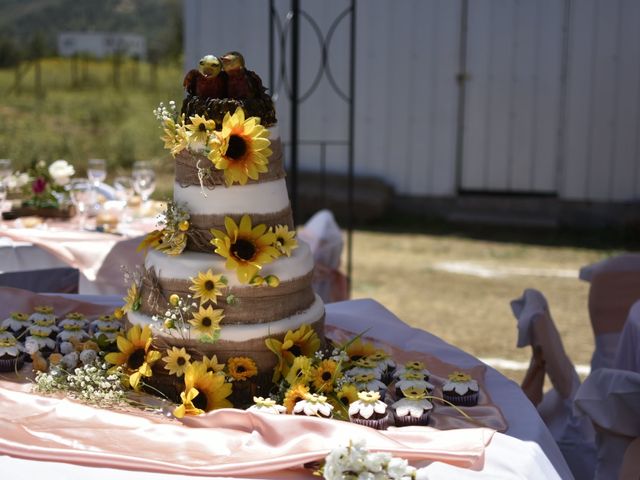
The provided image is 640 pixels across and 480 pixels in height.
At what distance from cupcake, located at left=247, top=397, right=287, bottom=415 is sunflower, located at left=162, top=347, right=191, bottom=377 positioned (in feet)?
0.57

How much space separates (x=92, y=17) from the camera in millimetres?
22812

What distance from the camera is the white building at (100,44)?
1823 centimetres

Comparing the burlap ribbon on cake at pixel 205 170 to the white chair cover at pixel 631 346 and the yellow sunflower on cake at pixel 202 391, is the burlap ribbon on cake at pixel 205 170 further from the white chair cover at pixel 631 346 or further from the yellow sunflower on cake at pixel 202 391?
the white chair cover at pixel 631 346

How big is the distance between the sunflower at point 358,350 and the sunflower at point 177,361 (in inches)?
16.9

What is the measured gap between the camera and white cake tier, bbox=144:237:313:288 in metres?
2.06

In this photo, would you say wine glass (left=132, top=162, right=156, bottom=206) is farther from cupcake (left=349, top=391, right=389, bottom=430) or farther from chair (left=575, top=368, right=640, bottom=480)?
cupcake (left=349, top=391, right=389, bottom=430)

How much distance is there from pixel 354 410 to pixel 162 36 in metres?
20.8

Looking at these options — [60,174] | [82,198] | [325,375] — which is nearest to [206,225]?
[325,375]

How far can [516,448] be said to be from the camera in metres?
1.90

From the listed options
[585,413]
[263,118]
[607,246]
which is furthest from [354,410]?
[607,246]

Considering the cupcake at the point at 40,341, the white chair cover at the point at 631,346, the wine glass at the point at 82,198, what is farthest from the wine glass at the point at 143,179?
the white chair cover at the point at 631,346

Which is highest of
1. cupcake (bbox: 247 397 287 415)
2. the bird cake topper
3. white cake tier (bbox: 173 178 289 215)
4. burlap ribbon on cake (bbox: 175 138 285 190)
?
the bird cake topper

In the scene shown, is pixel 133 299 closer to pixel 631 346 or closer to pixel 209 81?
pixel 209 81

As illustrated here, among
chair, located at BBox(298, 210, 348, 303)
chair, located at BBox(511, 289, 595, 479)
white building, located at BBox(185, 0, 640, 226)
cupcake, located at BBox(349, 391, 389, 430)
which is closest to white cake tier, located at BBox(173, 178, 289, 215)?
cupcake, located at BBox(349, 391, 389, 430)
